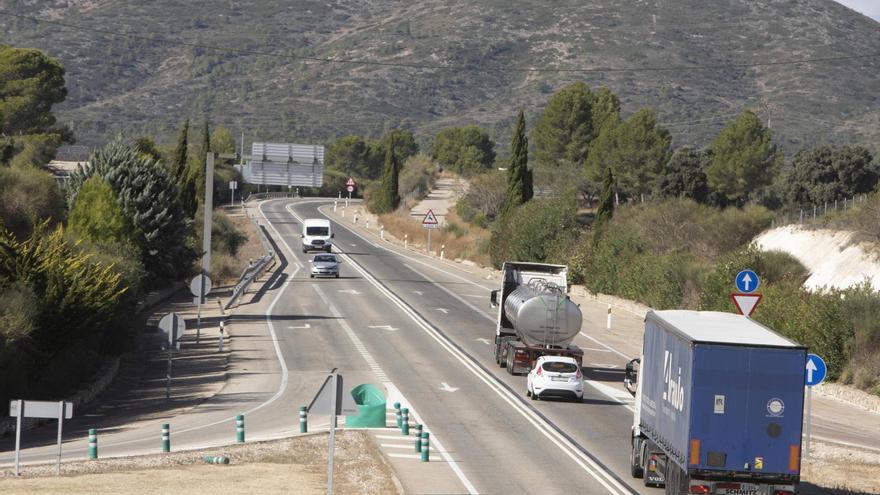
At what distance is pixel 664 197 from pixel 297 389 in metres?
62.6

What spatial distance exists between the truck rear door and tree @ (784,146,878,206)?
226 feet

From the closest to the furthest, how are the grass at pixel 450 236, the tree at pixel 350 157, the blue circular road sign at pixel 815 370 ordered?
1. the blue circular road sign at pixel 815 370
2. the grass at pixel 450 236
3. the tree at pixel 350 157

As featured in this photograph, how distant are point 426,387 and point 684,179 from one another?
64359mm

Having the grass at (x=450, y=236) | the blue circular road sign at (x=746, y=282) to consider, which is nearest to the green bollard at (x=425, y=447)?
the blue circular road sign at (x=746, y=282)

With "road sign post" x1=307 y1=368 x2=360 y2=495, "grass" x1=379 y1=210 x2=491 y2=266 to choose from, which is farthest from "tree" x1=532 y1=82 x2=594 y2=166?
"road sign post" x1=307 y1=368 x2=360 y2=495

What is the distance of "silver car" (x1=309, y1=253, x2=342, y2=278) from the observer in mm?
70812

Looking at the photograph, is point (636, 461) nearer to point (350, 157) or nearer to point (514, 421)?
point (514, 421)

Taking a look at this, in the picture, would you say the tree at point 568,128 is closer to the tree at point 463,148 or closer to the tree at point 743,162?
the tree at point 743,162

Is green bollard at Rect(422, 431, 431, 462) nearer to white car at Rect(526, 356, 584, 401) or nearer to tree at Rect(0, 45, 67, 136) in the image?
white car at Rect(526, 356, 584, 401)

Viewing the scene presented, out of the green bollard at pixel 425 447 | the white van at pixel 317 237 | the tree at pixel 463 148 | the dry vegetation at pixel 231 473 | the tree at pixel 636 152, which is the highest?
the tree at pixel 463 148

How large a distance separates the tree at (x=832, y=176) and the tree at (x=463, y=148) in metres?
85.2

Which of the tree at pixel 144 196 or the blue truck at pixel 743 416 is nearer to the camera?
the blue truck at pixel 743 416

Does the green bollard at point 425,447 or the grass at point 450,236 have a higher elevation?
the grass at point 450,236

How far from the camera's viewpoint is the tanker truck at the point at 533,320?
120ft
